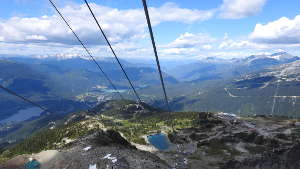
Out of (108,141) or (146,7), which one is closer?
(146,7)

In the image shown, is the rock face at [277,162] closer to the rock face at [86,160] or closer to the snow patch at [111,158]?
the rock face at [86,160]

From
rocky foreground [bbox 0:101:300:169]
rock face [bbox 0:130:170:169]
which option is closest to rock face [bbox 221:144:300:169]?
rocky foreground [bbox 0:101:300:169]

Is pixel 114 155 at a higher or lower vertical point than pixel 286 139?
higher

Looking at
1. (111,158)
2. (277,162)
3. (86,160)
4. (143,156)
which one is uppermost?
(111,158)

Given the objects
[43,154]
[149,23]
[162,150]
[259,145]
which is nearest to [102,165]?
[43,154]

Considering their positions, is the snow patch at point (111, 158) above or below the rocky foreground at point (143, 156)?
above

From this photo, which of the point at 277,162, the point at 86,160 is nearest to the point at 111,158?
the point at 86,160

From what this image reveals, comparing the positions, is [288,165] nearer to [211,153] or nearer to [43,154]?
[211,153]

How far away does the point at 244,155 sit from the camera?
600 ft

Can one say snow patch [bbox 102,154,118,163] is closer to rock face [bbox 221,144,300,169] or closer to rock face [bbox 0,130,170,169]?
rock face [bbox 0,130,170,169]

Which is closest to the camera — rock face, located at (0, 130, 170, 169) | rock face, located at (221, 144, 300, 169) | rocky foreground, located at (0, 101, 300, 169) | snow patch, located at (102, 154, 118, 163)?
rock face, located at (0, 130, 170, 169)

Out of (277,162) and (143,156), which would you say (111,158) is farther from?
(277,162)

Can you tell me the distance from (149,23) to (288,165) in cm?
12887

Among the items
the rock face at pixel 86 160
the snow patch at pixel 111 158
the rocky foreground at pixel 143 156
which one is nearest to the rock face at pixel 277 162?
the rocky foreground at pixel 143 156
